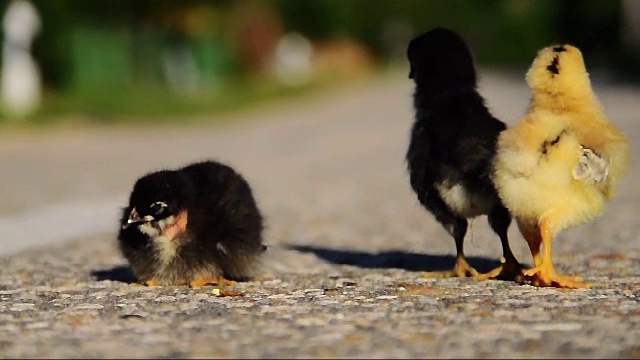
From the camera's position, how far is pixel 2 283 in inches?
274

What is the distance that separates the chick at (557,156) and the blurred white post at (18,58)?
2306 cm

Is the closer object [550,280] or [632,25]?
[550,280]

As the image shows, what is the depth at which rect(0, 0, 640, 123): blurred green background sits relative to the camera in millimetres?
31312

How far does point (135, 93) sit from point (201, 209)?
28.0 meters

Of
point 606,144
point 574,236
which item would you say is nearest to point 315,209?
point 574,236

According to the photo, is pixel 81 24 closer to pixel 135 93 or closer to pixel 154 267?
pixel 135 93

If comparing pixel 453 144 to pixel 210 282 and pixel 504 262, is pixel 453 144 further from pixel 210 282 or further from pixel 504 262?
pixel 210 282

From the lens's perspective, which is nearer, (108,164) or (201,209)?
(201,209)

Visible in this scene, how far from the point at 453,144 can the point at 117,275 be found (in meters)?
2.35

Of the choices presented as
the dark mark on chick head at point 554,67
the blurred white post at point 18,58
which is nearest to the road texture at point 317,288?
the dark mark on chick head at point 554,67

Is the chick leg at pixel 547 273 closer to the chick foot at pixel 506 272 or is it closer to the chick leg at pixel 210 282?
the chick foot at pixel 506 272

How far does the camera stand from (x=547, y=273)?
611 cm

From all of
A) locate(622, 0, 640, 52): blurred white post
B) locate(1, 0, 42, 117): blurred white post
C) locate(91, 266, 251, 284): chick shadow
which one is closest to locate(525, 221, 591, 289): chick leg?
locate(91, 266, 251, 284): chick shadow

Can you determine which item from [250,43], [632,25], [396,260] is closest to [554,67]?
[396,260]
